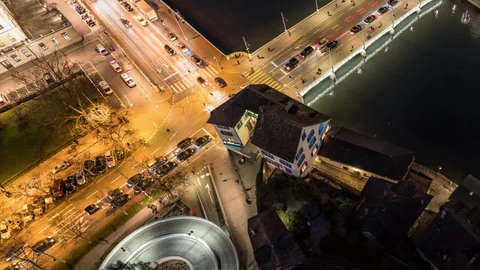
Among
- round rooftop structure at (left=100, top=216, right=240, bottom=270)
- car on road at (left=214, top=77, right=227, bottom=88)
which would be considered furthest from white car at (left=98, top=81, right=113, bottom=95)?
round rooftop structure at (left=100, top=216, right=240, bottom=270)

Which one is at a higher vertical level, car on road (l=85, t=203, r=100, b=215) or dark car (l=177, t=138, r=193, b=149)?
dark car (l=177, t=138, r=193, b=149)

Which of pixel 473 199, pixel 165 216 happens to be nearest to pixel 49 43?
pixel 165 216

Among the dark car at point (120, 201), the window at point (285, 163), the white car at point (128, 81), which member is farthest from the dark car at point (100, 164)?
the window at point (285, 163)

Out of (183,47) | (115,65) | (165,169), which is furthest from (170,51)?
(165,169)

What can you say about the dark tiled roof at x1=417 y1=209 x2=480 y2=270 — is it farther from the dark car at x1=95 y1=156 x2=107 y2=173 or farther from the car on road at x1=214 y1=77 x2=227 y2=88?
the dark car at x1=95 y1=156 x2=107 y2=173

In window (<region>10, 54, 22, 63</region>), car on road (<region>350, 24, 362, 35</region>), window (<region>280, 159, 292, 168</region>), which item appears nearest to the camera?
window (<region>280, 159, 292, 168</region>)
